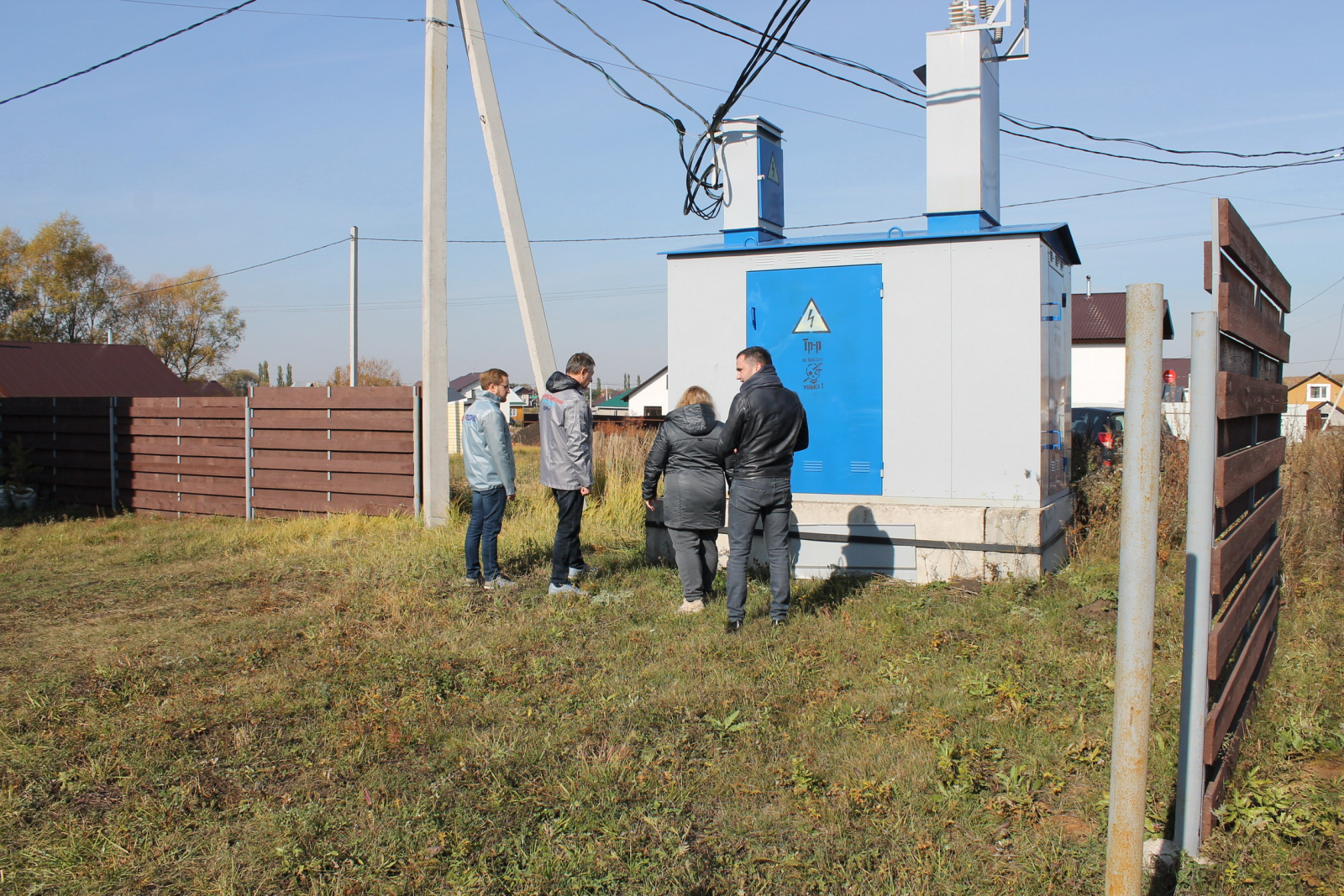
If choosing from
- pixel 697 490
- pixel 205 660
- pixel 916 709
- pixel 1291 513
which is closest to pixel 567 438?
pixel 697 490

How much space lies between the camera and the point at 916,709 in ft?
14.5

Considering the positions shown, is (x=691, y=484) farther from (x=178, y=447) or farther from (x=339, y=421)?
(x=178, y=447)

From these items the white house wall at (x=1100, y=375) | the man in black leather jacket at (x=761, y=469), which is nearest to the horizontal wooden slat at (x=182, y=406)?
the man in black leather jacket at (x=761, y=469)

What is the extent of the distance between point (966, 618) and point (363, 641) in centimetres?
377

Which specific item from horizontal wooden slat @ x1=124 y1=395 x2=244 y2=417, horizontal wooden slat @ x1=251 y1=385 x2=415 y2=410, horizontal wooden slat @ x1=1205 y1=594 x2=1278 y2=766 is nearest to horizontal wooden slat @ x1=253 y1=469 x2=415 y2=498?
horizontal wooden slat @ x1=251 y1=385 x2=415 y2=410

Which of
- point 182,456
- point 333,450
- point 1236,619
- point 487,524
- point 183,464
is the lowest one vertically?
point 487,524

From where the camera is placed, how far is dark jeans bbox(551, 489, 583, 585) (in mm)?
7086

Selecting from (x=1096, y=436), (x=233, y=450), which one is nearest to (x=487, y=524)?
(x=233, y=450)

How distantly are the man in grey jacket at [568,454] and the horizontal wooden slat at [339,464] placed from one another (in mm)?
3935

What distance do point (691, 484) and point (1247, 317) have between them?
378cm

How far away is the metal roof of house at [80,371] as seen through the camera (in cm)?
3166

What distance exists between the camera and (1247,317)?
3236mm

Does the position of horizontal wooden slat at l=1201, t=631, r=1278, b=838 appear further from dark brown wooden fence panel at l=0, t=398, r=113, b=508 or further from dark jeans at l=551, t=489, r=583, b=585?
dark brown wooden fence panel at l=0, t=398, r=113, b=508

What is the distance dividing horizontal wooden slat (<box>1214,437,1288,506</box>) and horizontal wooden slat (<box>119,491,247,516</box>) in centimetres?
1138
